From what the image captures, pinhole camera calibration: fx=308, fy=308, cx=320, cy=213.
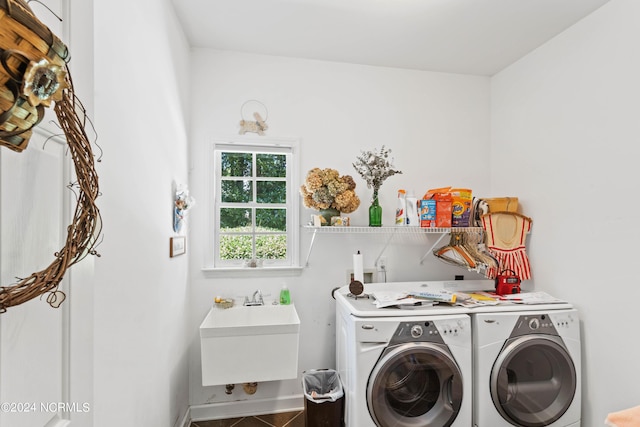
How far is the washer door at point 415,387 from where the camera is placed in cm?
180

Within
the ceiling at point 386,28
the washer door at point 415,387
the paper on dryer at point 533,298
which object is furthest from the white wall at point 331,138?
the washer door at point 415,387

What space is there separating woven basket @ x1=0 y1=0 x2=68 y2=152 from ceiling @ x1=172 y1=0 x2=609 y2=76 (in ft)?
5.81

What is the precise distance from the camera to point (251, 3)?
6.32 ft

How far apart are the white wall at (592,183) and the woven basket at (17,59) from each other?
2539 mm

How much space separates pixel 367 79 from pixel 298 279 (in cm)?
181

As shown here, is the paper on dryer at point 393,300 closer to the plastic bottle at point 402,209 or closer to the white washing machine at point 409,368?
the white washing machine at point 409,368

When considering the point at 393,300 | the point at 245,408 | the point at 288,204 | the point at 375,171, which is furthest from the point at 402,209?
the point at 245,408

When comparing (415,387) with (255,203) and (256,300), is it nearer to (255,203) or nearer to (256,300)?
(256,300)

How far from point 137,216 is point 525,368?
2421mm

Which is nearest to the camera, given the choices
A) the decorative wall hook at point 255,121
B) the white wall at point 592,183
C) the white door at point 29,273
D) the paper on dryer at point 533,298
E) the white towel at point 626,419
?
the white door at point 29,273

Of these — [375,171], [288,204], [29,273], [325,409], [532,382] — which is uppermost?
[375,171]

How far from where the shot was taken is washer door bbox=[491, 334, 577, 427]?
192cm

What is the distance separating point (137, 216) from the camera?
4.43 ft

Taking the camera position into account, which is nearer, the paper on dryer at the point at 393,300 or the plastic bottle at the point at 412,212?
the paper on dryer at the point at 393,300
